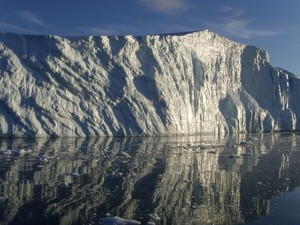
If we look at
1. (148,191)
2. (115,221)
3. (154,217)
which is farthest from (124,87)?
(115,221)

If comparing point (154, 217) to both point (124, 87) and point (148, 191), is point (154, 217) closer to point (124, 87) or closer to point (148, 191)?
point (148, 191)

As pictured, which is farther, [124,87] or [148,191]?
[124,87]

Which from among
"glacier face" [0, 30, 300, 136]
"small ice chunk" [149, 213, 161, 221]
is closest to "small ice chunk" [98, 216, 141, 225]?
"small ice chunk" [149, 213, 161, 221]

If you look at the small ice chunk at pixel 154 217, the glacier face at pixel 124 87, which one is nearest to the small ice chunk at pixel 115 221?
the small ice chunk at pixel 154 217

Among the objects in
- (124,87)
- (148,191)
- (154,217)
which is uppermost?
(124,87)

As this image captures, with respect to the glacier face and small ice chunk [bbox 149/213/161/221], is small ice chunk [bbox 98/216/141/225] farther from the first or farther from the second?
the glacier face

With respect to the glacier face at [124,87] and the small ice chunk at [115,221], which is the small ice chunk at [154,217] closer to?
the small ice chunk at [115,221]

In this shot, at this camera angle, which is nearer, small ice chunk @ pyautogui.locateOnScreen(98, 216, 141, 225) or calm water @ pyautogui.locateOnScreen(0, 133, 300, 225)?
small ice chunk @ pyautogui.locateOnScreen(98, 216, 141, 225)
